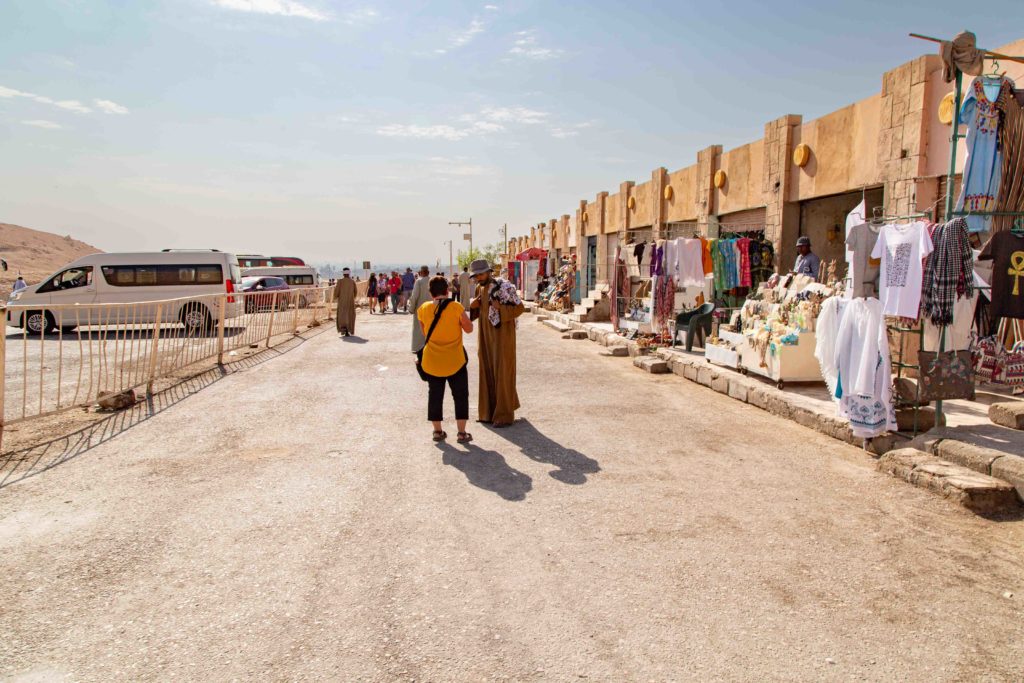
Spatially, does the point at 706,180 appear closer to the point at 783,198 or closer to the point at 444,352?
the point at 783,198

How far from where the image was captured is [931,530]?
418cm

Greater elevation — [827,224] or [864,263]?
[827,224]

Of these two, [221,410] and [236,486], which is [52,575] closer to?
[236,486]

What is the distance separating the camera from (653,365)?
10.9 meters

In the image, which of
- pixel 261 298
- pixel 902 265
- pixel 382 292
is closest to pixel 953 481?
pixel 902 265

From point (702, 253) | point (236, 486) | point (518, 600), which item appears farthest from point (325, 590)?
point (702, 253)

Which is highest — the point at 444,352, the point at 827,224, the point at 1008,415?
the point at 827,224

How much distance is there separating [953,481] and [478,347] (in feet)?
15.1

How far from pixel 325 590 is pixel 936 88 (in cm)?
1065

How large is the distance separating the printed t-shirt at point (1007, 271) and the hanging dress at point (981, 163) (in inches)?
8.5

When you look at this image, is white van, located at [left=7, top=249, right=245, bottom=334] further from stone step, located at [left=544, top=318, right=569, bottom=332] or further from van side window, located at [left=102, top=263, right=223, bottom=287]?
stone step, located at [left=544, top=318, right=569, bottom=332]

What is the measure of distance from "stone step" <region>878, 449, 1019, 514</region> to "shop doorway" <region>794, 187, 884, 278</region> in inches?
326

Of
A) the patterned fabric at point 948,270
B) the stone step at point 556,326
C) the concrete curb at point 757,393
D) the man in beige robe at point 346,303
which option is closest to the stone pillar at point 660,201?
the stone step at point 556,326

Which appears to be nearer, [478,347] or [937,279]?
[937,279]
